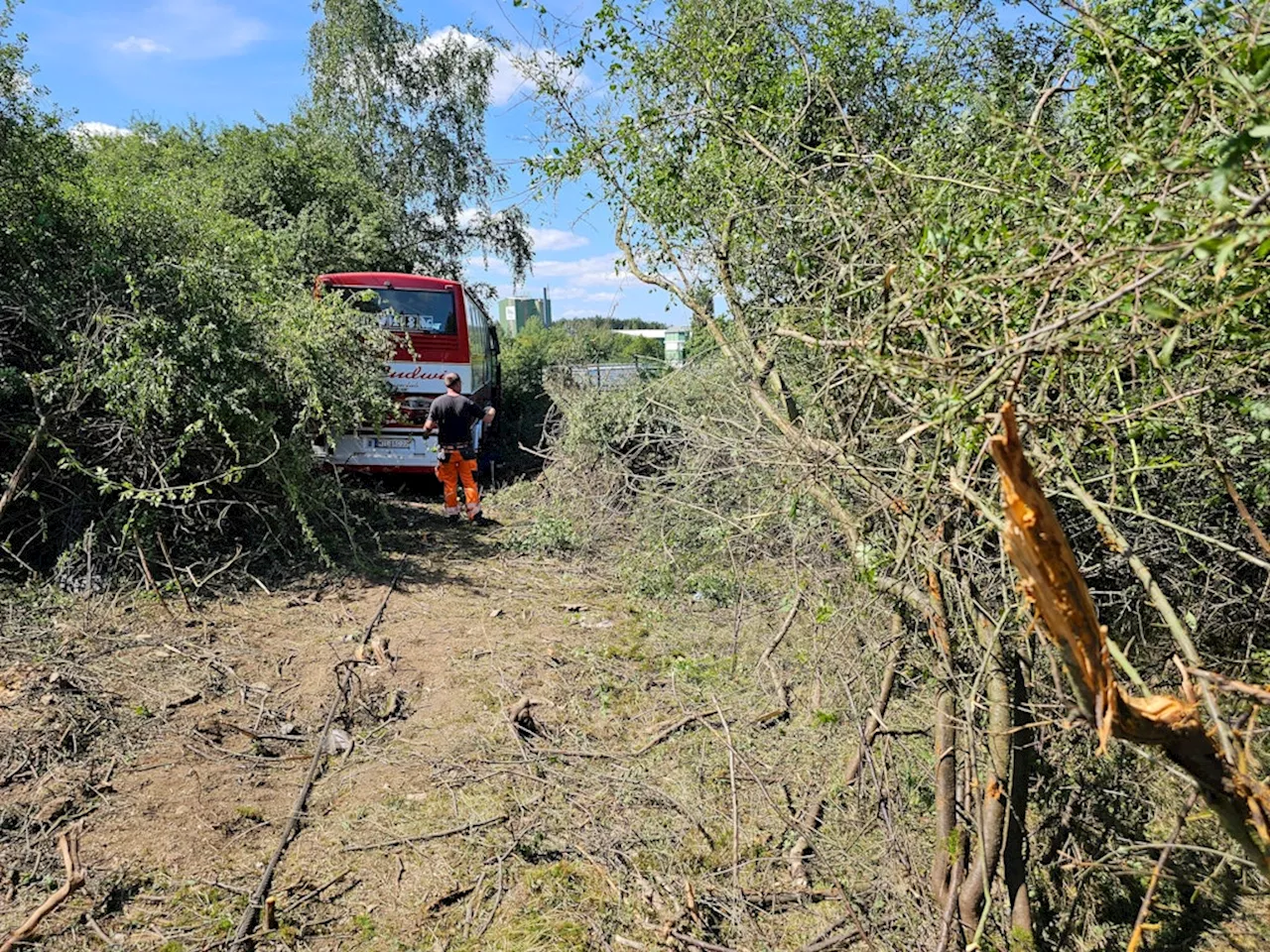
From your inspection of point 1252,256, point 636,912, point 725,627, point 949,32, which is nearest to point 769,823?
point 636,912

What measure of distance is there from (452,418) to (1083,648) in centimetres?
897

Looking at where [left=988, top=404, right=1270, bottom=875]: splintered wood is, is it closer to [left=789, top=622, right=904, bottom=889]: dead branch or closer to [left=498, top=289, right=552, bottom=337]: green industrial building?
[left=789, top=622, right=904, bottom=889]: dead branch

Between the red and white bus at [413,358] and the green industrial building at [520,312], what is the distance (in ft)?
38.6

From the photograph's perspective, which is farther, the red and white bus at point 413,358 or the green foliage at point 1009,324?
the red and white bus at point 413,358

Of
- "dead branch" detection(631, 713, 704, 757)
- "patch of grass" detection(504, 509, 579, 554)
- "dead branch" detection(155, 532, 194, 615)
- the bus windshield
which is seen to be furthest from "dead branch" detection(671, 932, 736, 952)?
the bus windshield

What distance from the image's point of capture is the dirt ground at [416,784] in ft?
10.6

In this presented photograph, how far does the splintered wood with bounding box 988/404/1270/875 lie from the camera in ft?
4.74

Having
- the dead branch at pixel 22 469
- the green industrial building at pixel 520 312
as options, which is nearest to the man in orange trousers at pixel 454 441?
the dead branch at pixel 22 469

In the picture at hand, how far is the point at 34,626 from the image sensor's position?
5516 mm

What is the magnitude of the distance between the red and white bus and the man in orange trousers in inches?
17.3

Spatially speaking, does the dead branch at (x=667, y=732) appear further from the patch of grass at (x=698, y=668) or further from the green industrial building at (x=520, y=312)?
the green industrial building at (x=520, y=312)

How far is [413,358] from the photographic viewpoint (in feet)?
35.3

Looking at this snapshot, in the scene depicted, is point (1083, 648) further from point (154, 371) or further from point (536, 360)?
point (536, 360)

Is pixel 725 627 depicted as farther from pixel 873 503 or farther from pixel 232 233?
pixel 232 233
